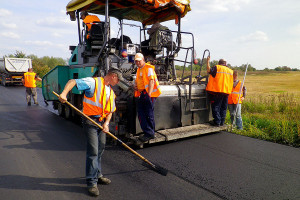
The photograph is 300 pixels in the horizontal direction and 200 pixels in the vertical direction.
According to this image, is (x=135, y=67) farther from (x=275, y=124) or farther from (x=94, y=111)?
(x=275, y=124)

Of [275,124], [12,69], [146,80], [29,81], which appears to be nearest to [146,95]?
[146,80]

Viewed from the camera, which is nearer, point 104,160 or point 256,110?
point 104,160

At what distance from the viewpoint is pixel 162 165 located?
379 cm

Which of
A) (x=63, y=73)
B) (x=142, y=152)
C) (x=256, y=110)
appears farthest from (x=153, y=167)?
(x=256, y=110)

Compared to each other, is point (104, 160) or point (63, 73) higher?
point (63, 73)

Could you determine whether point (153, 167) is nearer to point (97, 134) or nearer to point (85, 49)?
point (97, 134)

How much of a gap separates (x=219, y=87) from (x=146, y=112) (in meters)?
2.03

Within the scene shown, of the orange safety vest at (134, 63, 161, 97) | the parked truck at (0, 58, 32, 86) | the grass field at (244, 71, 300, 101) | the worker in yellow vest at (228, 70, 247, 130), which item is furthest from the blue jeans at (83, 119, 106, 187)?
the parked truck at (0, 58, 32, 86)

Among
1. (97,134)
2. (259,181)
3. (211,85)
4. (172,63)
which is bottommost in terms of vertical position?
(259,181)

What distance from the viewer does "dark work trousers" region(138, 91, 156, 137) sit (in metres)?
4.43

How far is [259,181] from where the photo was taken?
327 cm

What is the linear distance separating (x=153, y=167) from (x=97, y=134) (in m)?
1.00

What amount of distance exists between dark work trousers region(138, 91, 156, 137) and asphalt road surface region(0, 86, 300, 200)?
16.3 inches

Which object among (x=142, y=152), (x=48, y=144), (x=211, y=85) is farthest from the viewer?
(x=211, y=85)
